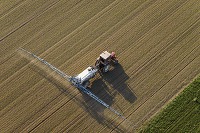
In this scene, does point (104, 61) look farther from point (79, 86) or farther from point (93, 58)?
point (79, 86)

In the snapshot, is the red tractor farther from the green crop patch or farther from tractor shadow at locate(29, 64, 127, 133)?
the green crop patch

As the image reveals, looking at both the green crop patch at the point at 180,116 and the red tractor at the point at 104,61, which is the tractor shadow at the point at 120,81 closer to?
the red tractor at the point at 104,61

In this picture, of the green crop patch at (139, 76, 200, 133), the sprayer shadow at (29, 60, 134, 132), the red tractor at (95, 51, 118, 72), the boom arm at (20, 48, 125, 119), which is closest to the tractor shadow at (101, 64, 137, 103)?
the sprayer shadow at (29, 60, 134, 132)

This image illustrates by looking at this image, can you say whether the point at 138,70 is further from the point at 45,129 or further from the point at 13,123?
the point at 13,123

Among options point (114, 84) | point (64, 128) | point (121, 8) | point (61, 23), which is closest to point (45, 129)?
point (64, 128)

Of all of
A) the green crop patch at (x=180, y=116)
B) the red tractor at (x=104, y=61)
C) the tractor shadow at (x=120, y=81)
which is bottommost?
the green crop patch at (x=180, y=116)

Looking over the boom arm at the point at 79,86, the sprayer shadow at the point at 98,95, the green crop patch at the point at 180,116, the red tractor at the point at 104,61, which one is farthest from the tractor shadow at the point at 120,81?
the green crop patch at the point at 180,116
